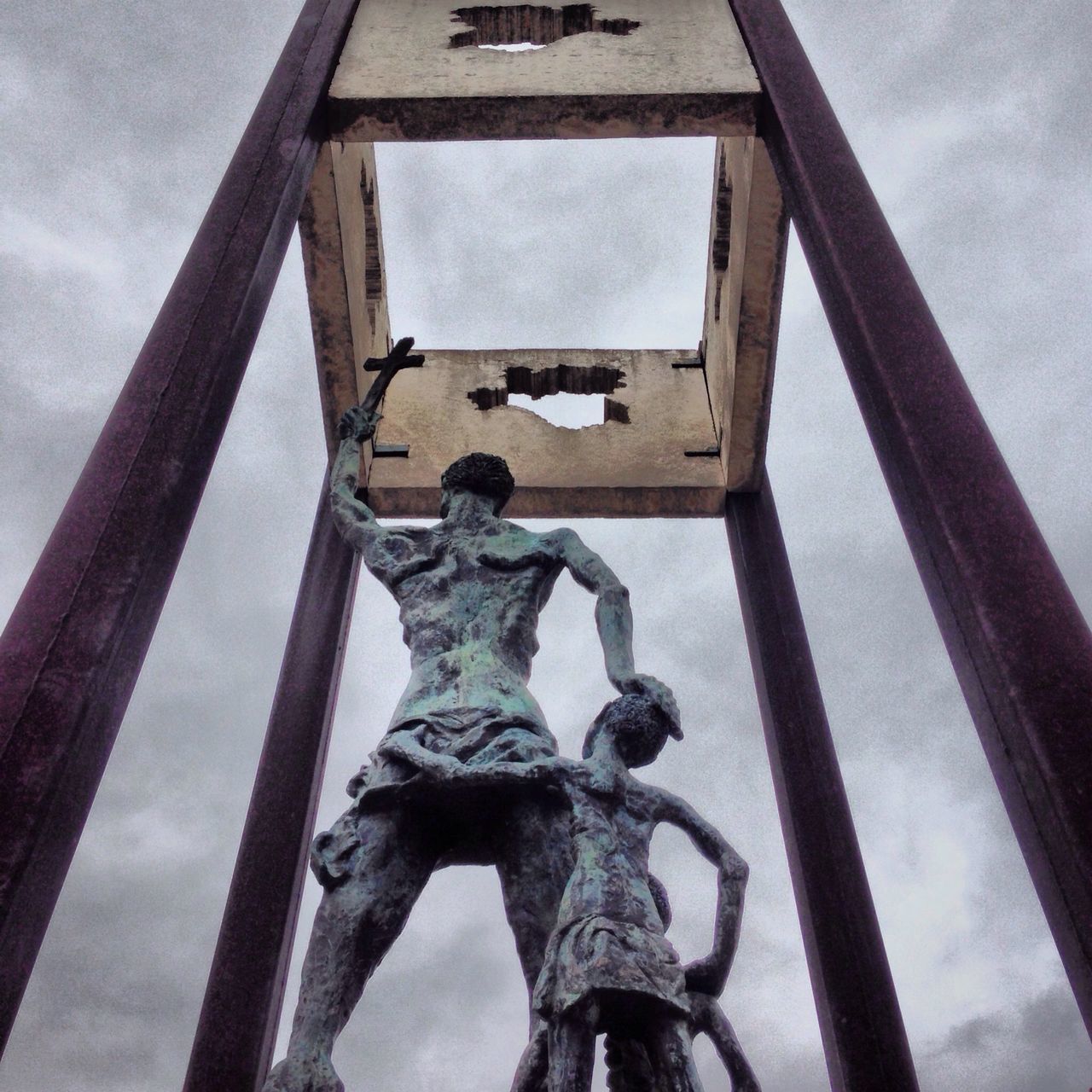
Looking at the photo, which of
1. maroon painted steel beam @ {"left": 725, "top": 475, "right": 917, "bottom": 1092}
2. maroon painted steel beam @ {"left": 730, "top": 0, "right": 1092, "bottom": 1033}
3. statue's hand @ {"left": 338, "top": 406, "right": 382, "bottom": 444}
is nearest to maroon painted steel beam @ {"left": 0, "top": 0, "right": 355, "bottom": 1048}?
statue's hand @ {"left": 338, "top": 406, "right": 382, "bottom": 444}

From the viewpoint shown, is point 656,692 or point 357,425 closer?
A: point 656,692

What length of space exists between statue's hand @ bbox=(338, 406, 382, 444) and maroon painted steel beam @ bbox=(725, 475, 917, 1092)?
2.93 meters

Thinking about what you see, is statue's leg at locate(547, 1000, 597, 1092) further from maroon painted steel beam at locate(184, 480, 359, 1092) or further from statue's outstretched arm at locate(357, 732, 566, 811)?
maroon painted steel beam at locate(184, 480, 359, 1092)

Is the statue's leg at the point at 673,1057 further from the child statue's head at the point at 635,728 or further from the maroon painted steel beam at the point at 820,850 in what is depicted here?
the maroon painted steel beam at the point at 820,850

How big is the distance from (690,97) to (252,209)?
259 centimetres

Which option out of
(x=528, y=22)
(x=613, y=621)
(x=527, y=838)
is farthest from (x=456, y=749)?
(x=528, y=22)

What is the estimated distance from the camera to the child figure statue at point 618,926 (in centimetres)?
256

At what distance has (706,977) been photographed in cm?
280

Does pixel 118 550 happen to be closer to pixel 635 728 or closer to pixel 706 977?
pixel 635 728

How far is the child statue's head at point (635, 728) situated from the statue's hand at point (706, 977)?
23.0 inches

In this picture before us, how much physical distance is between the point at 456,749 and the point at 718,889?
0.86 meters

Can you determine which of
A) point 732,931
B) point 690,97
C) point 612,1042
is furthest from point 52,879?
point 690,97

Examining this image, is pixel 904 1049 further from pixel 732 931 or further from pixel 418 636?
pixel 418 636

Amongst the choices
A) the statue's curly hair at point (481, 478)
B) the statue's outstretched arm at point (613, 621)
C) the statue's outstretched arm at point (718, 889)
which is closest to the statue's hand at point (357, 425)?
the statue's curly hair at point (481, 478)
